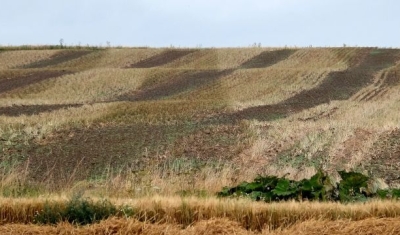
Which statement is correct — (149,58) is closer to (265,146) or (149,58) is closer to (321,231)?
(265,146)

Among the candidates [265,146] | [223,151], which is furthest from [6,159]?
[265,146]

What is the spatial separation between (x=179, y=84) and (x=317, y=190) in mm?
26459

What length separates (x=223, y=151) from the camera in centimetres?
1581

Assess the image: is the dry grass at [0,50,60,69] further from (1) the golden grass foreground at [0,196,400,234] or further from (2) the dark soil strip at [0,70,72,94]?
(1) the golden grass foreground at [0,196,400,234]

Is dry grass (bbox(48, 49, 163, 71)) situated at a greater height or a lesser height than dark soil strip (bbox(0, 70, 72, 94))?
greater

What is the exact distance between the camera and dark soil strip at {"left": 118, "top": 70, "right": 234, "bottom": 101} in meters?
31.4

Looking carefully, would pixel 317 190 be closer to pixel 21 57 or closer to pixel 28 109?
pixel 28 109

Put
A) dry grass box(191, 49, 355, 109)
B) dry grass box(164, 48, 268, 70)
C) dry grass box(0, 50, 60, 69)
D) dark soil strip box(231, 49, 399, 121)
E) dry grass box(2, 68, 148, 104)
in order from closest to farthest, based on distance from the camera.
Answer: dark soil strip box(231, 49, 399, 121) < dry grass box(191, 49, 355, 109) < dry grass box(2, 68, 148, 104) < dry grass box(164, 48, 268, 70) < dry grass box(0, 50, 60, 69)

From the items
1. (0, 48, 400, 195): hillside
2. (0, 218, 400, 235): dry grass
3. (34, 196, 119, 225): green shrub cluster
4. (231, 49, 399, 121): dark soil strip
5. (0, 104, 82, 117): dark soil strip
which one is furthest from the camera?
(0, 104, 82, 117): dark soil strip

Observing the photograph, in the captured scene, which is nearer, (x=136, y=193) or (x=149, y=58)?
(x=136, y=193)

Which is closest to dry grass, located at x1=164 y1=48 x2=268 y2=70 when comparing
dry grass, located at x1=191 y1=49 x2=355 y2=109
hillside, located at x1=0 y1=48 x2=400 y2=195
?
hillside, located at x1=0 y1=48 x2=400 y2=195

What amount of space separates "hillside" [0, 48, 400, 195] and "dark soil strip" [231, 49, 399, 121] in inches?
2.9

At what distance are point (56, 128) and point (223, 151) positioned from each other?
259 inches

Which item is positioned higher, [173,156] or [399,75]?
[399,75]
